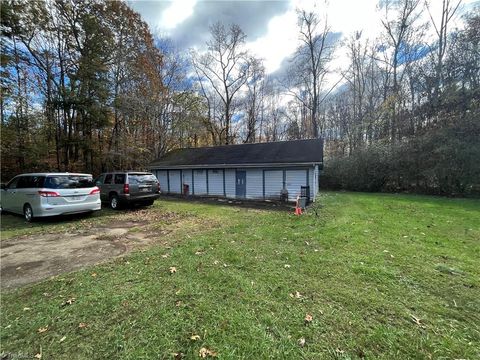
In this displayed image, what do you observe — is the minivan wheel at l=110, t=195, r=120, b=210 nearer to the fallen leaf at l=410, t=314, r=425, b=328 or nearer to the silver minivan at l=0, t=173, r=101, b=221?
the silver minivan at l=0, t=173, r=101, b=221

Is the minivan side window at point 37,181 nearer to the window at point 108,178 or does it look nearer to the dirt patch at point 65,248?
the dirt patch at point 65,248

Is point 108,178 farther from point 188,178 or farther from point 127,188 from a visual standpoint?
point 188,178

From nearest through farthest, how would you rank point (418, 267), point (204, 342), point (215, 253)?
point (204, 342) → point (418, 267) → point (215, 253)

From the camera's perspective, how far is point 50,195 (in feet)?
23.4

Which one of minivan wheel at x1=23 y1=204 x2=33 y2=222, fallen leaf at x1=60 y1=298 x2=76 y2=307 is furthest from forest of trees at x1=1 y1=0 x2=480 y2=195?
fallen leaf at x1=60 y1=298 x2=76 y2=307

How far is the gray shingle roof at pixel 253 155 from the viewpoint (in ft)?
42.4

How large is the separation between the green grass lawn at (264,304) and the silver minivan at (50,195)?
15.5 ft

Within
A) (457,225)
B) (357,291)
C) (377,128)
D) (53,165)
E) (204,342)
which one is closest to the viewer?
(204,342)

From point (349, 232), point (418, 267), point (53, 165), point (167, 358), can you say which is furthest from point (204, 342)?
point (53, 165)

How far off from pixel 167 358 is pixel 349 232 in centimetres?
500

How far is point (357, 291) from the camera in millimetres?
2988

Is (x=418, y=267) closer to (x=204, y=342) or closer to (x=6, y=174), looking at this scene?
(x=204, y=342)

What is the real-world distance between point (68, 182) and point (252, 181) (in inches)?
353

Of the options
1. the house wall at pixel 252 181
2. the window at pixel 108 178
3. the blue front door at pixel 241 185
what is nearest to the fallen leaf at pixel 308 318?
the house wall at pixel 252 181
